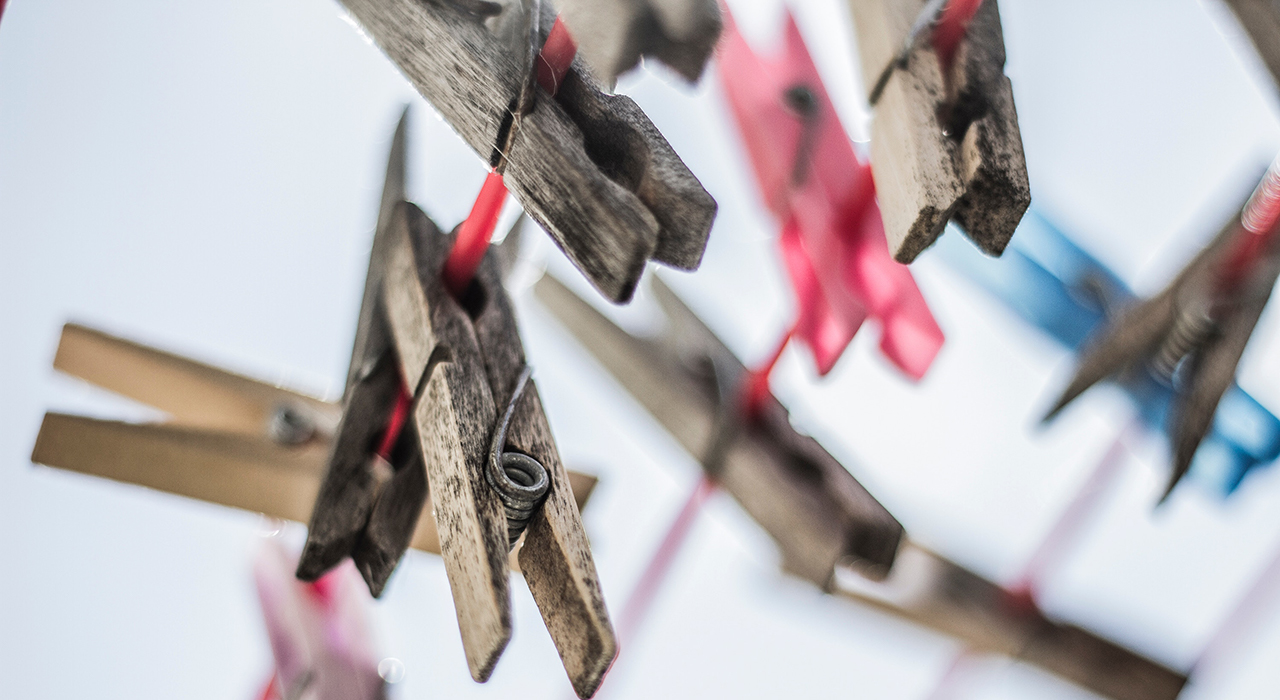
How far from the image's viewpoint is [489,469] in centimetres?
57

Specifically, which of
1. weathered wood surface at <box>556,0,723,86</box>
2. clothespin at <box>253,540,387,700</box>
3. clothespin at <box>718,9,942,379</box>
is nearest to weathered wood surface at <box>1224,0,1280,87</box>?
clothespin at <box>718,9,942,379</box>

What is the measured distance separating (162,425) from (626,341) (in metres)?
0.60

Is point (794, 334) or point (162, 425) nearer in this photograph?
point (162, 425)

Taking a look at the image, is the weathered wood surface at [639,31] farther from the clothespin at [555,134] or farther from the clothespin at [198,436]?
the clothespin at [198,436]

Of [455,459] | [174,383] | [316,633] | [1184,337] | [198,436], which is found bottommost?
[316,633]

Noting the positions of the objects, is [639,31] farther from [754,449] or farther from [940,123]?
[754,449]

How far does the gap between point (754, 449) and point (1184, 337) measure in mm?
517

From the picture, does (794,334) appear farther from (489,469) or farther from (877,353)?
(489,469)

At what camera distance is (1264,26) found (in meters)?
0.89

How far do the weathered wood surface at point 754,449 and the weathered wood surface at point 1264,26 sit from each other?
0.58m

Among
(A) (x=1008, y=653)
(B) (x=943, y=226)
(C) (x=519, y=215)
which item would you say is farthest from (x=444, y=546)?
(A) (x=1008, y=653)

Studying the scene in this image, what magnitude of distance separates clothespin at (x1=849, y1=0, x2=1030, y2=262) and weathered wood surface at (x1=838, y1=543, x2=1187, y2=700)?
2.76ft

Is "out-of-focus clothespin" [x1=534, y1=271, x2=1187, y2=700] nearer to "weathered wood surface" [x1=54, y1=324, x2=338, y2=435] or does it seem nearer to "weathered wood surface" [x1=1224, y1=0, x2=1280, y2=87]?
"weathered wood surface" [x1=54, y1=324, x2=338, y2=435]

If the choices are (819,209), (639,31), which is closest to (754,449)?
(819,209)
